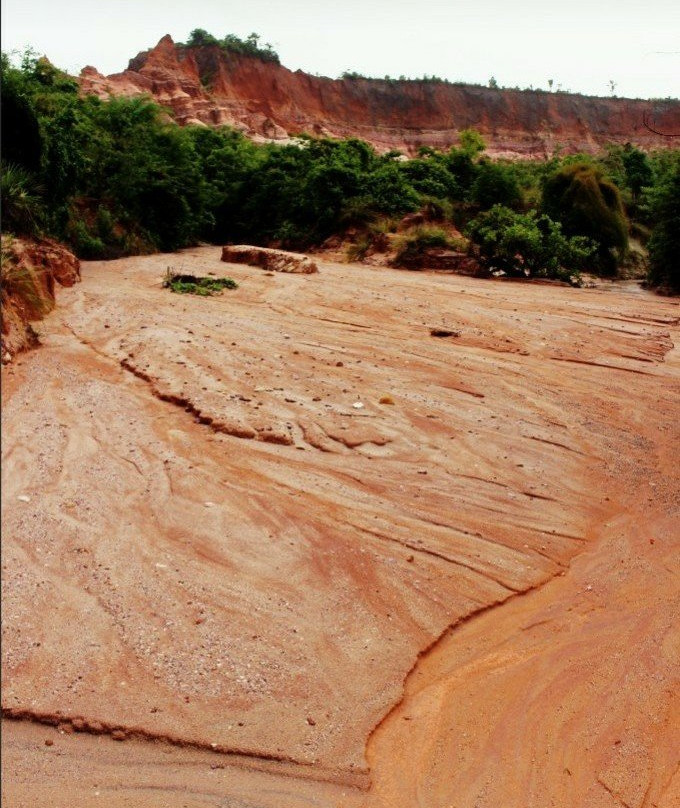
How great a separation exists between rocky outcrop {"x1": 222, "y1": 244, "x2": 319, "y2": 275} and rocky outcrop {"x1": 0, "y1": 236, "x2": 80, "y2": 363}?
12.6 feet

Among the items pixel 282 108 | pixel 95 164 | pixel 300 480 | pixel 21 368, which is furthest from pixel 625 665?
pixel 282 108

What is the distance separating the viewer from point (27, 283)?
8727mm

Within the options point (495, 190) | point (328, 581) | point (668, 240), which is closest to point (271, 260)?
point (668, 240)

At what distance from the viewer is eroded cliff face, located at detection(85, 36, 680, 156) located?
4025cm

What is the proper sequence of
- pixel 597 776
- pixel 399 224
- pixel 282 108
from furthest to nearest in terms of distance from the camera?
pixel 282 108
pixel 399 224
pixel 597 776

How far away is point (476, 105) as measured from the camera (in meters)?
52.9

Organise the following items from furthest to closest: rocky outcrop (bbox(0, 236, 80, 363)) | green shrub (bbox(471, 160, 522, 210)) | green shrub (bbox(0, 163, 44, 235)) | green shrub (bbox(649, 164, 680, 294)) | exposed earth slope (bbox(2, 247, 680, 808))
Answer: green shrub (bbox(471, 160, 522, 210)), green shrub (bbox(649, 164, 680, 294)), green shrub (bbox(0, 163, 44, 235)), rocky outcrop (bbox(0, 236, 80, 363)), exposed earth slope (bbox(2, 247, 680, 808))

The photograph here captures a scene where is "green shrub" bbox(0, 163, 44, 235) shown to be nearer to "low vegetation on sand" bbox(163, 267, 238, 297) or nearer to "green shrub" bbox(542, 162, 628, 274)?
"low vegetation on sand" bbox(163, 267, 238, 297)

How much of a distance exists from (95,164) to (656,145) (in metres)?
46.3

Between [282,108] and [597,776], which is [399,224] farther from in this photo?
[282,108]

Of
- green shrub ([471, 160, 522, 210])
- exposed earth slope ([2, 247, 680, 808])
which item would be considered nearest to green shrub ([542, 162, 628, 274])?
green shrub ([471, 160, 522, 210])

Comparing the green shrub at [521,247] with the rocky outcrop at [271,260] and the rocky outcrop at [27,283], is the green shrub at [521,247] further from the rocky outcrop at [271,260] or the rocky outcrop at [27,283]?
the rocky outcrop at [27,283]

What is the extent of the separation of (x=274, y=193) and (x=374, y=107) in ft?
102

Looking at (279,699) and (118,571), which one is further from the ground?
(118,571)
